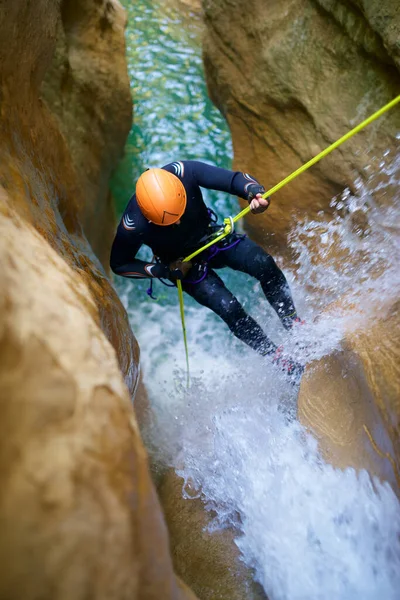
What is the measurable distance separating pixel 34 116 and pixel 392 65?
7.75 ft

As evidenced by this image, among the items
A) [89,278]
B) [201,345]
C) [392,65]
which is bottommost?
[201,345]

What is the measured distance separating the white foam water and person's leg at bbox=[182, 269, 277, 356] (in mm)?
215

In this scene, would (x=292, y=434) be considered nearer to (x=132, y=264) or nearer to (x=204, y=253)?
(x=204, y=253)

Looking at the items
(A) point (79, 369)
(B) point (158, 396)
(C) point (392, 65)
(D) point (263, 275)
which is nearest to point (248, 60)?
(C) point (392, 65)

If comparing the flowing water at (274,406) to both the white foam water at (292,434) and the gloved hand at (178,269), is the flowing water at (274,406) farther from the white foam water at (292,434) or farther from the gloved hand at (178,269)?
the gloved hand at (178,269)

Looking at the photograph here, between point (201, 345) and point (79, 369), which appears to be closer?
point (79, 369)

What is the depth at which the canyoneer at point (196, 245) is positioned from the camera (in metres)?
2.62

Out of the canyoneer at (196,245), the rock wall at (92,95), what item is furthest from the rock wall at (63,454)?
the rock wall at (92,95)

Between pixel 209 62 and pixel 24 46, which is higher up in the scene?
pixel 209 62

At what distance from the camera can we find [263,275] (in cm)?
295

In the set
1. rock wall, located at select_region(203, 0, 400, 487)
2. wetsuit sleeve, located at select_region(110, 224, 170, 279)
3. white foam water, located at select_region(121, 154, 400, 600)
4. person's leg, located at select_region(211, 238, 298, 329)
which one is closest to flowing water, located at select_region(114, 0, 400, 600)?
white foam water, located at select_region(121, 154, 400, 600)

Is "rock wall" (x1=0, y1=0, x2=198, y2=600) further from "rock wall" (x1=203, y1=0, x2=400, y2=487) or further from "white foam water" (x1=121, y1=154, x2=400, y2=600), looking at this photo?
"rock wall" (x1=203, y1=0, x2=400, y2=487)

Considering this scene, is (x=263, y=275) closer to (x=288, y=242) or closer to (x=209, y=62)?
(x=288, y=242)

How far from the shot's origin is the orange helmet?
2570 mm
